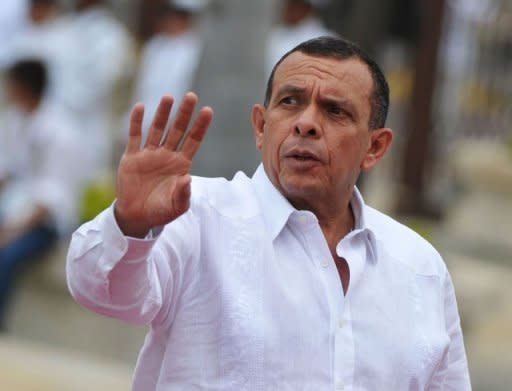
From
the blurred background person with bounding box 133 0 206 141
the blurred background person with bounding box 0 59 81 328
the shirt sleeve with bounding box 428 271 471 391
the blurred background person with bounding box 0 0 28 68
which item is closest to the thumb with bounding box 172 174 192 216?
the shirt sleeve with bounding box 428 271 471 391

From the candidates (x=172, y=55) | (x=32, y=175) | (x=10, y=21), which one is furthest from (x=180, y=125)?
(x=10, y=21)

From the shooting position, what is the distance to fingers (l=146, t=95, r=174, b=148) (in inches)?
92.0

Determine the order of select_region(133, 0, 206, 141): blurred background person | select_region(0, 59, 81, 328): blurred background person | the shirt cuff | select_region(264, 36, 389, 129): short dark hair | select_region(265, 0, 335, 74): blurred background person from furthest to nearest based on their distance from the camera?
select_region(133, 0, 206, 141): blurred background person
select_region(265, 0, 335, 74): blurred background person
select_region(0, 59, 81, 328): blurred background person
select_region(264, 36, 389, 129): short dark hair
the shirt cuff

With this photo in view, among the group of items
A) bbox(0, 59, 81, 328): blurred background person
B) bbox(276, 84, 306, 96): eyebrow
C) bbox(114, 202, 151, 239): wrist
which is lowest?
bbox(0, 59, 81, 328): blurred background person

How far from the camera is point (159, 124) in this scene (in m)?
2.37

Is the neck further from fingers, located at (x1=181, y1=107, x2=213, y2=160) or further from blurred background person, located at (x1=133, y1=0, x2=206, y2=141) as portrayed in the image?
blurred background person, located at (x1=133, y1=0, x2=206, y2=141)

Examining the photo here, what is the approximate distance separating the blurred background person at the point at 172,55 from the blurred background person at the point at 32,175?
1.50 metres

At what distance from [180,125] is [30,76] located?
4.91 metres

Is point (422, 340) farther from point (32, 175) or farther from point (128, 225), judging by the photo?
point (32, 175)

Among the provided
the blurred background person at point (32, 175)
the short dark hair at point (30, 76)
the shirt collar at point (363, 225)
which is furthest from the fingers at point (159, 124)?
the short dark hair at point (30, 76)

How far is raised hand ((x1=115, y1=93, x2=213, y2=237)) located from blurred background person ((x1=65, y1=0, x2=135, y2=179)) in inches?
248

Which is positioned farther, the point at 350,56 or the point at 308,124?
the point at 350,56

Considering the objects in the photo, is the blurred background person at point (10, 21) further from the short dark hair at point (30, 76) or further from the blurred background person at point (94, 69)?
the short dark hair at point (30, 76)

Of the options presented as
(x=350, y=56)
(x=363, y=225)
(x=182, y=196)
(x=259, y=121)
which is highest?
(x=350, y=56)
